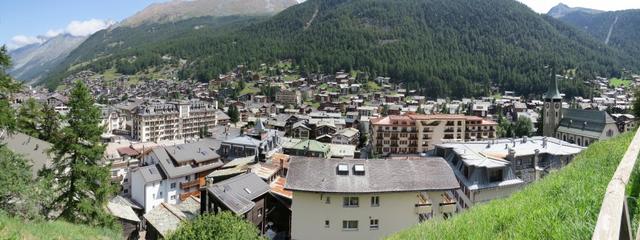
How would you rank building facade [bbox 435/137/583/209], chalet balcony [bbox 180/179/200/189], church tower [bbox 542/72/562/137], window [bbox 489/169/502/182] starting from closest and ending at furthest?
building facade [bbox 435/137/583/209], window [bbox 489/169/502/182], chalet balcony [bbox 180/179/200/189], church tower [bbox 542/72/562/137]

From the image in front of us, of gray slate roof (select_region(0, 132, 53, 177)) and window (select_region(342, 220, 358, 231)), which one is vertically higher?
gray slate roof (select_region(0, 132, 53, 177))

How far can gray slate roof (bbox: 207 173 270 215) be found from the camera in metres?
27.8

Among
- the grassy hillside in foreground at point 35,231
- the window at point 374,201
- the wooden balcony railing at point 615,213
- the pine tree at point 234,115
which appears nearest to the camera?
the wooden balcony railing at point 615,213

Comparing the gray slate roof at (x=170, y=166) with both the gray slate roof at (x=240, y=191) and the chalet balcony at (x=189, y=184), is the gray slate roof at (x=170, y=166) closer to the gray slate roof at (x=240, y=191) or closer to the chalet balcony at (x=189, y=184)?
the chalet balcony at (x=189, y=184)

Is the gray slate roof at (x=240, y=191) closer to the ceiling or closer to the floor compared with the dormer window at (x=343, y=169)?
closer to the floor

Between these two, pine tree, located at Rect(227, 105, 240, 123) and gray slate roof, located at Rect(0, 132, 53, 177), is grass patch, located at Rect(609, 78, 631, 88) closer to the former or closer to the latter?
pine tree, located at Rect(227, 105, 240, 123)

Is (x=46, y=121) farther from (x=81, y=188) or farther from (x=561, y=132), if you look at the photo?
(x=561, y=132)

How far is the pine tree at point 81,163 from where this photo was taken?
19688 millimetres

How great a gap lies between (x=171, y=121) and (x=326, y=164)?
92843mm

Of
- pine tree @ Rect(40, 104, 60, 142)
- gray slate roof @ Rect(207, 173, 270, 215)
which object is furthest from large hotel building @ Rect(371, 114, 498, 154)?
pine tree @ Rect(40, 104, 60, 142)

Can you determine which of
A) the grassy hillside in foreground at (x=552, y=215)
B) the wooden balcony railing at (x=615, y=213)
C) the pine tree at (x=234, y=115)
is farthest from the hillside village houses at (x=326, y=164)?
the wooden balcony railing at (x=615, y=213)

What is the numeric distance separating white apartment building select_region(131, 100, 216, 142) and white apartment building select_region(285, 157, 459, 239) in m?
89.1

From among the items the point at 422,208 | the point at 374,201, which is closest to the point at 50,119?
the point at 374,201

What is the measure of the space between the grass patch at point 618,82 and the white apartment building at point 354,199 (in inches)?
7568
